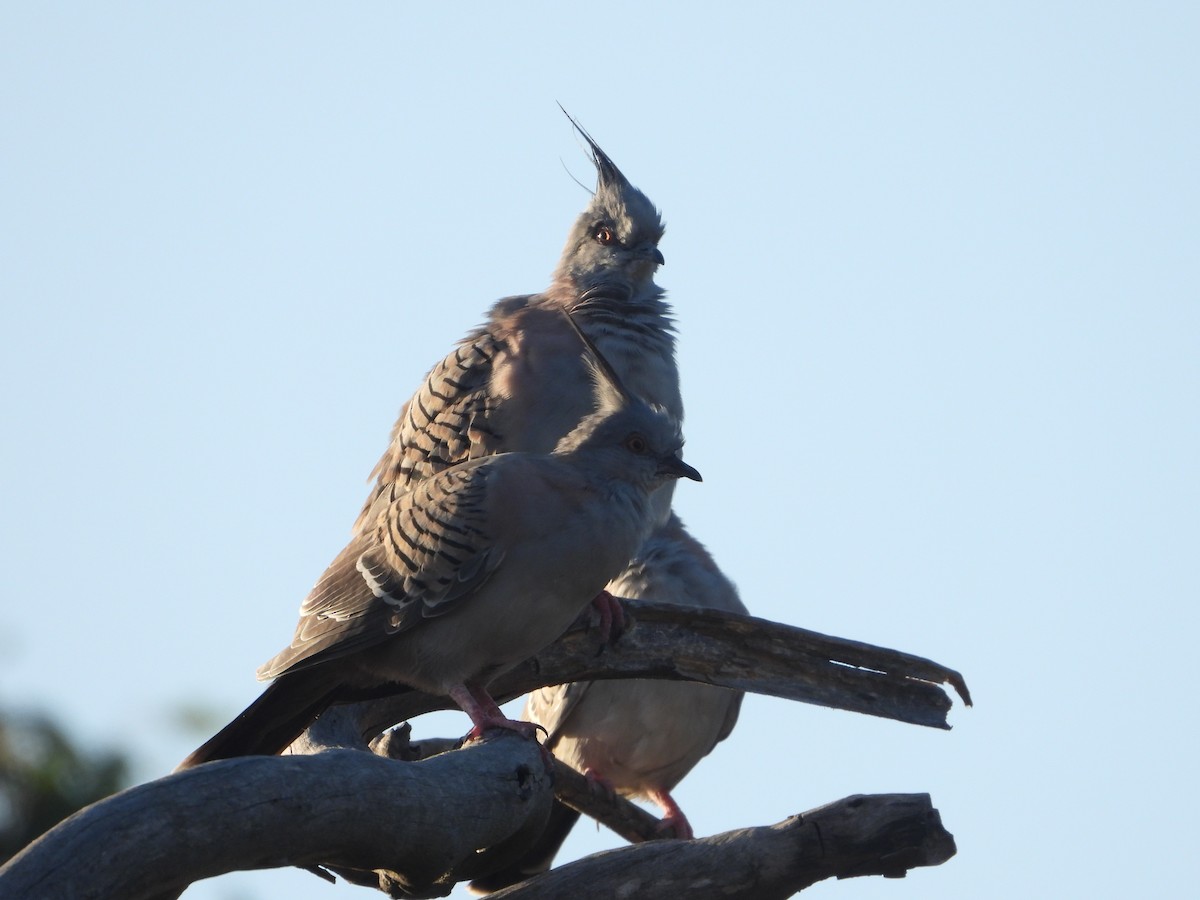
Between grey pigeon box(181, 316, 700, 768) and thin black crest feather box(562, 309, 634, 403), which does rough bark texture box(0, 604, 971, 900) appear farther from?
thin black crest feather box(562, 309, 634, 403)

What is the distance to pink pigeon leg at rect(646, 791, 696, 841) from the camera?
954 centimetres

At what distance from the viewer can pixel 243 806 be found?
4.26 meters

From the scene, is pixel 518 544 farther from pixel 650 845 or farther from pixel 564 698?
pixel 564 698

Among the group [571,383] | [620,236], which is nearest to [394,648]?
[571,383]

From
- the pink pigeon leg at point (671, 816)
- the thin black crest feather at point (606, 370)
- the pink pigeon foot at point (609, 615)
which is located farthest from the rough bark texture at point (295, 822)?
the pink pigeon leg at point (671, 816)

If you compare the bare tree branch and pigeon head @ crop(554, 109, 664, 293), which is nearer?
the bare tree branch

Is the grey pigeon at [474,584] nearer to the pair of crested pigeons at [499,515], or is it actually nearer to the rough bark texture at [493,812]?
the pair of crested pigeons at [499,515]

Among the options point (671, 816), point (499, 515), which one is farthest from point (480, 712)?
point (671, 816)

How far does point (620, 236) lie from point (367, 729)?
343 centimetres

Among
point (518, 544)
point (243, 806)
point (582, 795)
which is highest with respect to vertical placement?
point (518, 544)

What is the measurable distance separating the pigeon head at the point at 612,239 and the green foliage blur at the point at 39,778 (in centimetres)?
358

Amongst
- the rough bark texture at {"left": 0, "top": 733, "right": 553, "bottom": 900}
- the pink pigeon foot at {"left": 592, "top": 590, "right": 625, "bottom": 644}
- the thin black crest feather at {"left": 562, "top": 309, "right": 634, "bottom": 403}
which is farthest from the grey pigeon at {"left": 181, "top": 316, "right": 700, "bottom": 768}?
the rough bark texture at {"left": 0, "top": 733, "right": 553, "bottom": 900}

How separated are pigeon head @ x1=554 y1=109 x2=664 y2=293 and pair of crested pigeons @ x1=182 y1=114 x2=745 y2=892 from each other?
0.08 meters

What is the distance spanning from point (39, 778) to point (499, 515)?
2.69 metres
